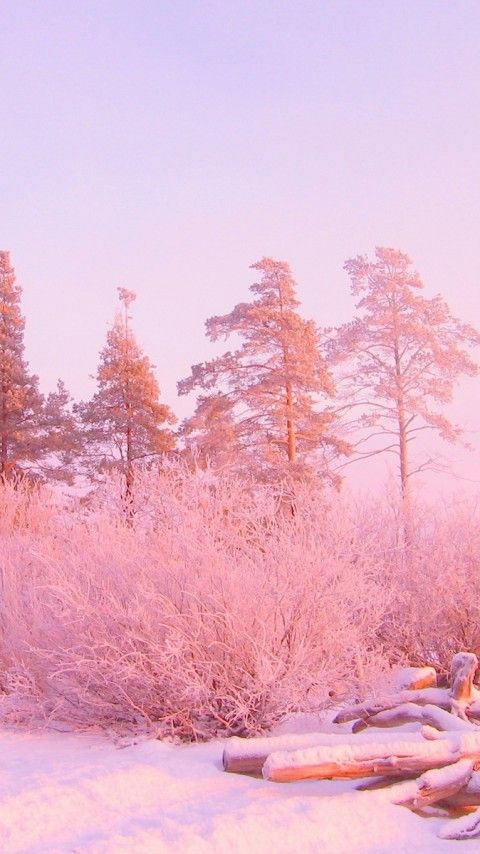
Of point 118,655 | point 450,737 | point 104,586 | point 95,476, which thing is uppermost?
point 95,476

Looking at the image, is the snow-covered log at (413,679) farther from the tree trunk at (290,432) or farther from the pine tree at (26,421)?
the pine tree at (26,421)

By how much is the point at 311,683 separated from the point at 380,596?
4.86ft

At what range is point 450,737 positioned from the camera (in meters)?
6.71

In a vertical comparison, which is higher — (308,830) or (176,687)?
(176,687)

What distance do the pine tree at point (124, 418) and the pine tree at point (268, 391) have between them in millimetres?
899

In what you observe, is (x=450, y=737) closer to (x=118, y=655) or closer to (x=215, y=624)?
(x=215, y=624)

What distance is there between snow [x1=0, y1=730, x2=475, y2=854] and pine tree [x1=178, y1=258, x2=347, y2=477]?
17888 millimetres

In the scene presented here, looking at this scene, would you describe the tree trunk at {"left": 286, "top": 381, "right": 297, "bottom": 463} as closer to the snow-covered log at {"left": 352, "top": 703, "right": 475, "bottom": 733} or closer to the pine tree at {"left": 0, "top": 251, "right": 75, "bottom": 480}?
the pine tree at {"left": 0, "top": 251, "right": 75, "bottom": 480}

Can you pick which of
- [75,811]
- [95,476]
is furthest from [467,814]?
[95,476]

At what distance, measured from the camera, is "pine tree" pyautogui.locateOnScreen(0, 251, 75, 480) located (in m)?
25.7

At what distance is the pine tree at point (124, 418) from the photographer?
26.0 metres

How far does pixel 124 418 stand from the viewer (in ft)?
85.1

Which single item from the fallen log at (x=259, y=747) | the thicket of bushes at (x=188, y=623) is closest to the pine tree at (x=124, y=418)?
the thicket of bushes at (x=188, y=623)

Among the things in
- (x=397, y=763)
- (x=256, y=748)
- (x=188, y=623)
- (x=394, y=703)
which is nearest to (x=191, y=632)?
(x=188, y=623)
